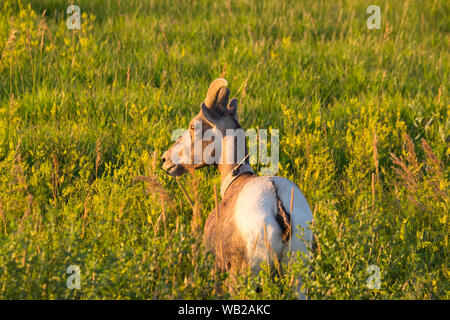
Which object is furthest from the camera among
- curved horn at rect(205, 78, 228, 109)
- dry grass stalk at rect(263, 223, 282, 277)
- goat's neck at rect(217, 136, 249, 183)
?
goat's neck at rect(217, 136, 249, 183)

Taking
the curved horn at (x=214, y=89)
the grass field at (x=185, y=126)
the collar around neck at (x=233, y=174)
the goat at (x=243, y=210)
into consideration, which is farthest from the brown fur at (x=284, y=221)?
the curved horn at (x=214, y=89)

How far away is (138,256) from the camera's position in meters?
3.22

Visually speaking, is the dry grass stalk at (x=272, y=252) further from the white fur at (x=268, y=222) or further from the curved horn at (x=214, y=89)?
the curved horn at (x=214, y=89)

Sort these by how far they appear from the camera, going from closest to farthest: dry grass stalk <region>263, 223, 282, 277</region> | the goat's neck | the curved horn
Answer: dry grass stalk <region>263, 223, 282, 277</region>, the curved horn, the goat's neck

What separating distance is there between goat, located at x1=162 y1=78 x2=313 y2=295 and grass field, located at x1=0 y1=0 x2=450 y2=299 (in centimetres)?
13

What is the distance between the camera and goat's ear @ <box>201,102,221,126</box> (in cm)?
402

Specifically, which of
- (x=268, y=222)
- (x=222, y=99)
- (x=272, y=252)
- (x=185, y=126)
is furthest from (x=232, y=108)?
(x=185, y=126)

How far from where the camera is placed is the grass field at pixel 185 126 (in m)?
3.29

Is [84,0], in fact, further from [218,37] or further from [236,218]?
[236,218]

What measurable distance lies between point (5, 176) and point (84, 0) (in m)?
4.83

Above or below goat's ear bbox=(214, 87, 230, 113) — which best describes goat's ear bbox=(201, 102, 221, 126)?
below

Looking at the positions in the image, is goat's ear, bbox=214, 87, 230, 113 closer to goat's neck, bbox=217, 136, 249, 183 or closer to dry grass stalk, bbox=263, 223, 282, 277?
goat's neck, bbox=217, 136, 249, 183

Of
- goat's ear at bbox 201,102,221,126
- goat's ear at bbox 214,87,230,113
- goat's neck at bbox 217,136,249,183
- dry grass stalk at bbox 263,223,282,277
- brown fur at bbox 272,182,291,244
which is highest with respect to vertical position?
goat's ear at bbox 214,87,230,113

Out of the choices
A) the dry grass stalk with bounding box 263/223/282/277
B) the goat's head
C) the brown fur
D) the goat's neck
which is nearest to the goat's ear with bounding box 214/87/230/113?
the goat's head
